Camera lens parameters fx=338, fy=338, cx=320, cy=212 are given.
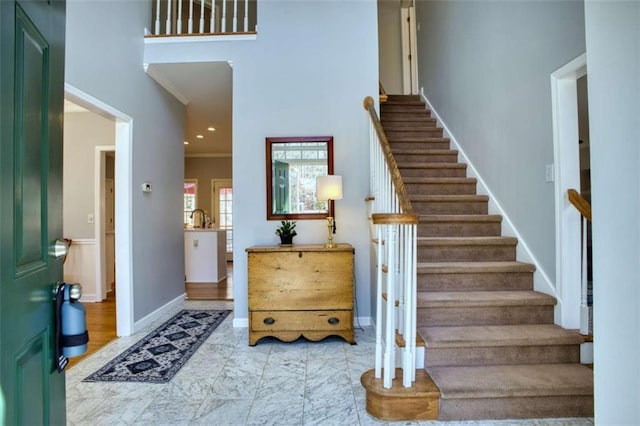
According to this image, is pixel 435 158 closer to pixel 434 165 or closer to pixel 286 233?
pixel 434 165

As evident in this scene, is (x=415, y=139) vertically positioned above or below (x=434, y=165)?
above

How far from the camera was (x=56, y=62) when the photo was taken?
3.02ft

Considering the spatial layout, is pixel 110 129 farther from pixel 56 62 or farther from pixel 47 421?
pixel 47 421

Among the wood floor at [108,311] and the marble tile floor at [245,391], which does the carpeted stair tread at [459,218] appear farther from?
the wood floor at [108,311]

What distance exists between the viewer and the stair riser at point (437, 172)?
373 cm

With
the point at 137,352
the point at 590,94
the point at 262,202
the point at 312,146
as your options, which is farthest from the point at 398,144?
the point at 137,352

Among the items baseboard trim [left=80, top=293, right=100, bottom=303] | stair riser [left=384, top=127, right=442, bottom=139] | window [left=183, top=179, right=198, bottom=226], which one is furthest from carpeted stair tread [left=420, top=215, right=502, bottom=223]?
window [left=183, top=179, right=198, bottom=226]

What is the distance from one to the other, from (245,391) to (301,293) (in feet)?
3.02

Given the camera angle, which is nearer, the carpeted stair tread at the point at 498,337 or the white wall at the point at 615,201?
the white wall at the point at 615,201

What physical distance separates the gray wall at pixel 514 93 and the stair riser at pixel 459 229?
0.21 m

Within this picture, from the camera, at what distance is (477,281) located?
104 inches

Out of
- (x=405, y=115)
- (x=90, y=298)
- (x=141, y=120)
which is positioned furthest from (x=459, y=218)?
(x=90, y=298)

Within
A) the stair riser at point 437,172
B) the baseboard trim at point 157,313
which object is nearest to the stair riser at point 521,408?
the stair riser at point 437,172

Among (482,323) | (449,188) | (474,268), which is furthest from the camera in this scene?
(449,188)
